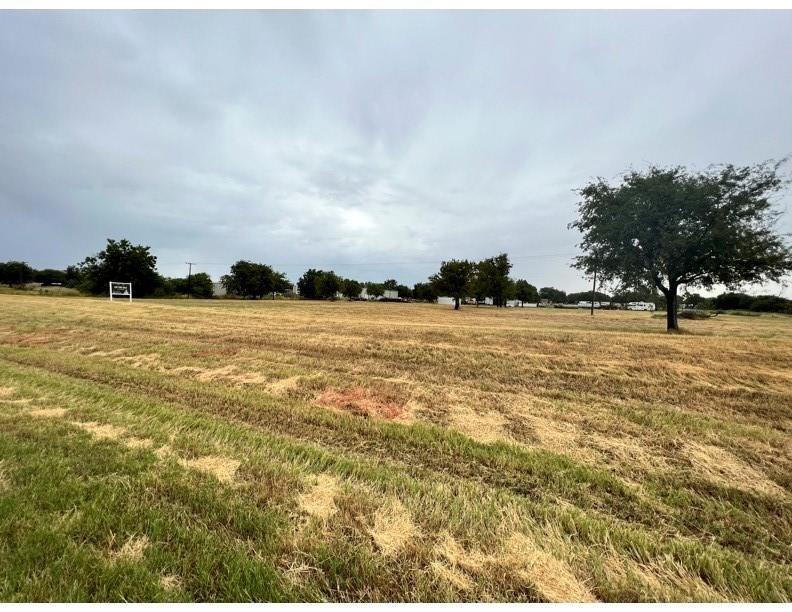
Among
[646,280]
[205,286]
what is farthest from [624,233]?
[205,286]

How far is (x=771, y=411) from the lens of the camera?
6.36 meters

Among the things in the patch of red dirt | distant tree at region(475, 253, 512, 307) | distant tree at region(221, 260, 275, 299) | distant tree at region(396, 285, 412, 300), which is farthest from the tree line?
distant tree at region(396, 285, 412, 300)

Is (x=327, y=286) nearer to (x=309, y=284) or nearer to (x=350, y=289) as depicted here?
(x=309, y=284)

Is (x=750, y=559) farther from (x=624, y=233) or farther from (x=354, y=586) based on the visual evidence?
(x=624, y=233)

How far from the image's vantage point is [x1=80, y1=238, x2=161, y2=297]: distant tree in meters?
63.3

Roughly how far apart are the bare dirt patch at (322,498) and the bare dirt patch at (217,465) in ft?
2.90

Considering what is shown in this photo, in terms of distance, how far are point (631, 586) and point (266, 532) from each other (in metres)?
2.74

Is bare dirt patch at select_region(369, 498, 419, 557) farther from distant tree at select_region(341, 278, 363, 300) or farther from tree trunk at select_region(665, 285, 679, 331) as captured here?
distant tree at select_region(341, 278, 363, 300)

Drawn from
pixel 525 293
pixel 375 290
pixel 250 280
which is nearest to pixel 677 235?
pixel 250 280

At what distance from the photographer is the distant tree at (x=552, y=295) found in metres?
182

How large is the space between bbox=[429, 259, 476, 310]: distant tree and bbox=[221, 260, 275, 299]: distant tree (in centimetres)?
5997

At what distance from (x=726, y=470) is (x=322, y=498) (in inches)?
190

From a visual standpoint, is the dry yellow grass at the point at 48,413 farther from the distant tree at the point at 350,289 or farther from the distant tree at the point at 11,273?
the distant tree at the point at 11,273

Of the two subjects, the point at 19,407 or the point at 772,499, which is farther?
the point at 19,407
